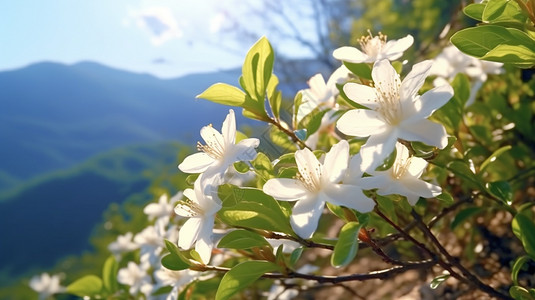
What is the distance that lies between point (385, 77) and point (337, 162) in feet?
0.36

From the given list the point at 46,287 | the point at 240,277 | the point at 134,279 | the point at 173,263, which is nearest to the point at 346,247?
the point at 240,277

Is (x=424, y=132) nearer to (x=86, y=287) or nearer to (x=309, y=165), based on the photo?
(x=309, y=165)

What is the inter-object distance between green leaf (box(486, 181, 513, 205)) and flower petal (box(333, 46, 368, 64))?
0.26m

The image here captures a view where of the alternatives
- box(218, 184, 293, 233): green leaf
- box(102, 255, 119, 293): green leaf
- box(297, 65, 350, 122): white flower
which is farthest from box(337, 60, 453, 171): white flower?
box(102, 255, 119, 293): green leaf

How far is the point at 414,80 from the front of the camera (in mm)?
519

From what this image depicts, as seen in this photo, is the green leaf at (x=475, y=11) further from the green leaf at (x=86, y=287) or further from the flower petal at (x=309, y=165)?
the green leaf at (x=86, y=287)

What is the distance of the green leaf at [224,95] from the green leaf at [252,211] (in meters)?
0.13

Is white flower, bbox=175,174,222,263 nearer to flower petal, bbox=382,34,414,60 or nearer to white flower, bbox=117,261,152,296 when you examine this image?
flower petal, bbox=382,34,414,60

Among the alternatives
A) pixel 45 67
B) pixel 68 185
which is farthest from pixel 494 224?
pixel 45 67

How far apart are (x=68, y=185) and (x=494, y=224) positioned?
9.93 metres

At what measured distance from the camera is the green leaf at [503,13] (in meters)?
0.57

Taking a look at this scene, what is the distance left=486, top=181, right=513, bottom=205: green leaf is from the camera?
71 cm

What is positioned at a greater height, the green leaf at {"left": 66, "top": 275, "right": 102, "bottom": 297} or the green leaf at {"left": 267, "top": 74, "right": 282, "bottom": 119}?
the green leaf at {"left": 267, "top": 74, "right": 282, "bottom": 119}

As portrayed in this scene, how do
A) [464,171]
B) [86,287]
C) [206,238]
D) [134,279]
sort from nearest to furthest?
[206,238]
[464,171]
[86,287]
[134,279]
